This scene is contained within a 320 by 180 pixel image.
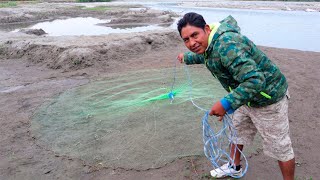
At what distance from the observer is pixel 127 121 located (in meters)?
4.09

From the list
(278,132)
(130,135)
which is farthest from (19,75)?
(278,132)

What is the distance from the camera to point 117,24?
58.6ft

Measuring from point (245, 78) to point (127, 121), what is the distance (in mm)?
2370

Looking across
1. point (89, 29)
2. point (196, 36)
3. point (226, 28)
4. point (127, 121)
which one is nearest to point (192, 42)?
point (196, 36)

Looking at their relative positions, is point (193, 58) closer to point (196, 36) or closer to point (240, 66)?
point (196, 36)

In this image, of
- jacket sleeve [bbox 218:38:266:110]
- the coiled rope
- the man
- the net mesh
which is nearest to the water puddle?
the net mesh

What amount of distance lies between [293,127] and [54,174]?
9.55 ft

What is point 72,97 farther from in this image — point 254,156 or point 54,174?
point 254,156

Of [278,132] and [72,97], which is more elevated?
[278,132]

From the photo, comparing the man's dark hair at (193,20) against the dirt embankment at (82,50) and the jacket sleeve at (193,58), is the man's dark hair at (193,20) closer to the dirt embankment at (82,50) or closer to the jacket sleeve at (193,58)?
the jacket sleeve at (193,58)

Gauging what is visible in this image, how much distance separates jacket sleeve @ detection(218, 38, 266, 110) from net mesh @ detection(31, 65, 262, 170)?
1543mm

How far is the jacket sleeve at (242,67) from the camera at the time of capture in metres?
1.95

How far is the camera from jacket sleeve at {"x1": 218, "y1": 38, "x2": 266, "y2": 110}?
6.41ft

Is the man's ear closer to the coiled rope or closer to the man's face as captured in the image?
the man's face
